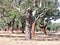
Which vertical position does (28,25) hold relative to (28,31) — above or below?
above

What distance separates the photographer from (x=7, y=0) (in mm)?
32938

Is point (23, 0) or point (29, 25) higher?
point (23, 0)

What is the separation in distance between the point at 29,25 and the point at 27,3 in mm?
3346

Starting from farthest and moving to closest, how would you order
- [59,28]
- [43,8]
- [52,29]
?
[59,28] < [52,29] < [43,8]

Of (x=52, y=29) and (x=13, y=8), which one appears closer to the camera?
(x=13, y=8)

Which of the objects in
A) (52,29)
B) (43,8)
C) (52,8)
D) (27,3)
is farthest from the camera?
(52,29)

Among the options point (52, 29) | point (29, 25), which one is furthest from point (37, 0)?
point (52, 29)

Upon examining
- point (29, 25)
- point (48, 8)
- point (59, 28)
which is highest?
point (48, 8)

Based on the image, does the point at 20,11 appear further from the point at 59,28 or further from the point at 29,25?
the point at 59,28

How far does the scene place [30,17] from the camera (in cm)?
3238

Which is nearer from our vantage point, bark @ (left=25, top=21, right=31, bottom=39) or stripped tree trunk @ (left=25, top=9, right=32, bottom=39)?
stripped tree trunk @ (left=25, top=9, right=32, bottom=39)

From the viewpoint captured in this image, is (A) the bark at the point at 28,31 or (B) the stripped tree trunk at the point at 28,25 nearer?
(B) the stripped tree trunk at the point at 28,25

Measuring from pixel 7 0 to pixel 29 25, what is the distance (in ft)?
14.3

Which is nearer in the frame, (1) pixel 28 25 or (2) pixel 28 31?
(1) pixel 28 25
